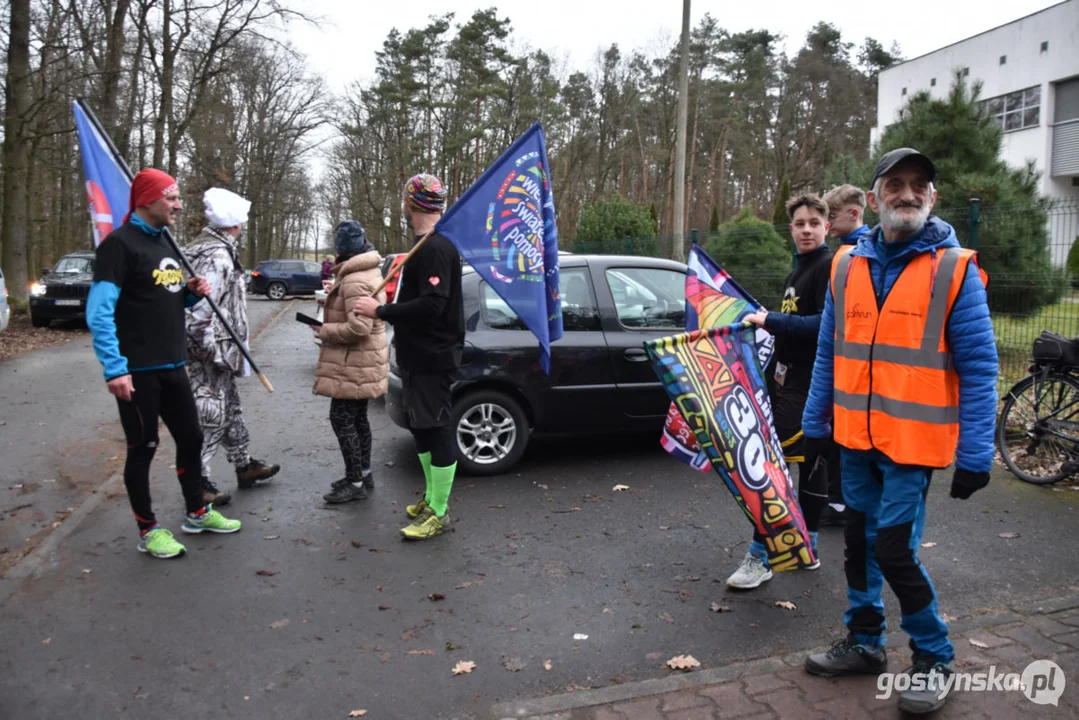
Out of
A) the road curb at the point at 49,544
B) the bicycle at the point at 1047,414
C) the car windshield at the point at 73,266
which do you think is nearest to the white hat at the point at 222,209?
the road curb at the point at 49,544

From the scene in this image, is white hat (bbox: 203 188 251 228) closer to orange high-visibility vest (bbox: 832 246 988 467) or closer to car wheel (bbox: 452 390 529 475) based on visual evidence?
car wheel (bbox: 452 390 529 475)

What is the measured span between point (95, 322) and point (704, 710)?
3.43 meters

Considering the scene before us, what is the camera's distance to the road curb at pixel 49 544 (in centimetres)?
425

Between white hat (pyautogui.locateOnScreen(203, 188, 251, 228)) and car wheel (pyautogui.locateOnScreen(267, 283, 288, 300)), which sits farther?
car wheel (pyautogui.locateOnScreen(267, 283, 288, 300))

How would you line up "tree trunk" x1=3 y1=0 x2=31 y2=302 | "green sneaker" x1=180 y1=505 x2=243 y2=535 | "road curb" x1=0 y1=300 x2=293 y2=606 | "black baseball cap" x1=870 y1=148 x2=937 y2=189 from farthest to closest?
1. "tree trunk" x1=3 y1=0 x2=31 y2=302
2. "green sneaker" x1=180 y1=505 x2=243 y2=535
3. "road curb" x1=0 y1=300 x2=293 y2=606
4. "black baseball cap" x1=870 y1=148 x2=937 y2=189

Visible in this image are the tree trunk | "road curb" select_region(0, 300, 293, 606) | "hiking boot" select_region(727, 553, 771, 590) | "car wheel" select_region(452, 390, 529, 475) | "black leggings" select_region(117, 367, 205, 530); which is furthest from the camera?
the tree trunk

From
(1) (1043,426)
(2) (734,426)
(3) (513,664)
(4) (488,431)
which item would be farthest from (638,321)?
(3) (513,664)

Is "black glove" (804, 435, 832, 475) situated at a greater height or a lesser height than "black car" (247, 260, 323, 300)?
lesser

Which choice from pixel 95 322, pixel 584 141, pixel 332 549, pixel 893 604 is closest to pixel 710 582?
pixel 893 604

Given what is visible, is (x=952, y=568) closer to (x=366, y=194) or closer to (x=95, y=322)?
(x=95, y=322)

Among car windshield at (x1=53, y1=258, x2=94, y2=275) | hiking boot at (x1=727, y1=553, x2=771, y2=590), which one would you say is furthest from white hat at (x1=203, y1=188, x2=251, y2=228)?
car windshield at (x1=53, y1=258, x2=94, y2=275)

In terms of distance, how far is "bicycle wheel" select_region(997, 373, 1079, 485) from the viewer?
590 centimetres

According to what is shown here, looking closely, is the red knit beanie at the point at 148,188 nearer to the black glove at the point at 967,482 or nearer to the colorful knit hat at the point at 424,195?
the colorful knit hat at the point at 424,195

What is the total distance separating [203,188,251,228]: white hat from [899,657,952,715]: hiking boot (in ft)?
15.3
